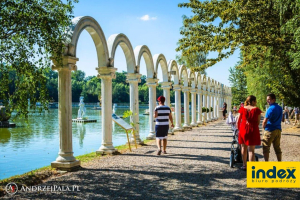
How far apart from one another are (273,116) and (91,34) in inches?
207

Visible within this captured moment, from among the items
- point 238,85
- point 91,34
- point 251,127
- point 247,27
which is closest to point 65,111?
point 91,34

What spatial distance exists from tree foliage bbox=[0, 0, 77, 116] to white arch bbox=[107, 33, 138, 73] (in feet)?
10.1

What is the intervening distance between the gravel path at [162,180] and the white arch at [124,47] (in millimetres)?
3258

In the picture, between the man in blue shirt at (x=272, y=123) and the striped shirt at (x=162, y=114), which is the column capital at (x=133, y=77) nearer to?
the striped shirt at (x=162, y=114)

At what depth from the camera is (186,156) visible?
29.4ft

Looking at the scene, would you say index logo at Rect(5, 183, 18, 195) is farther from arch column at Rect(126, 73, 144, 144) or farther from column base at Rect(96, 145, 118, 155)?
arch column at Rect(126, 73, 144, 144)

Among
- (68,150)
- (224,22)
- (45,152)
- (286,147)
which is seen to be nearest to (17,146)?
(45,152)

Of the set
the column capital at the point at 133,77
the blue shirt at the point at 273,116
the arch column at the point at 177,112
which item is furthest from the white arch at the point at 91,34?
the arch column at the point at 177,112

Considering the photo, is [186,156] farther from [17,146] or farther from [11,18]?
[17,146]

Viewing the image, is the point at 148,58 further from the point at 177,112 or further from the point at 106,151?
the point at 106,151

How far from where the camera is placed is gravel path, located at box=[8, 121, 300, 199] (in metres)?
4.99

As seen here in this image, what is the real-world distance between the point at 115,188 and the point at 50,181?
4.70 feet

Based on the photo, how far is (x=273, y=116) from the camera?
6.64 metres

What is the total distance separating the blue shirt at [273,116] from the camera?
6.62m
